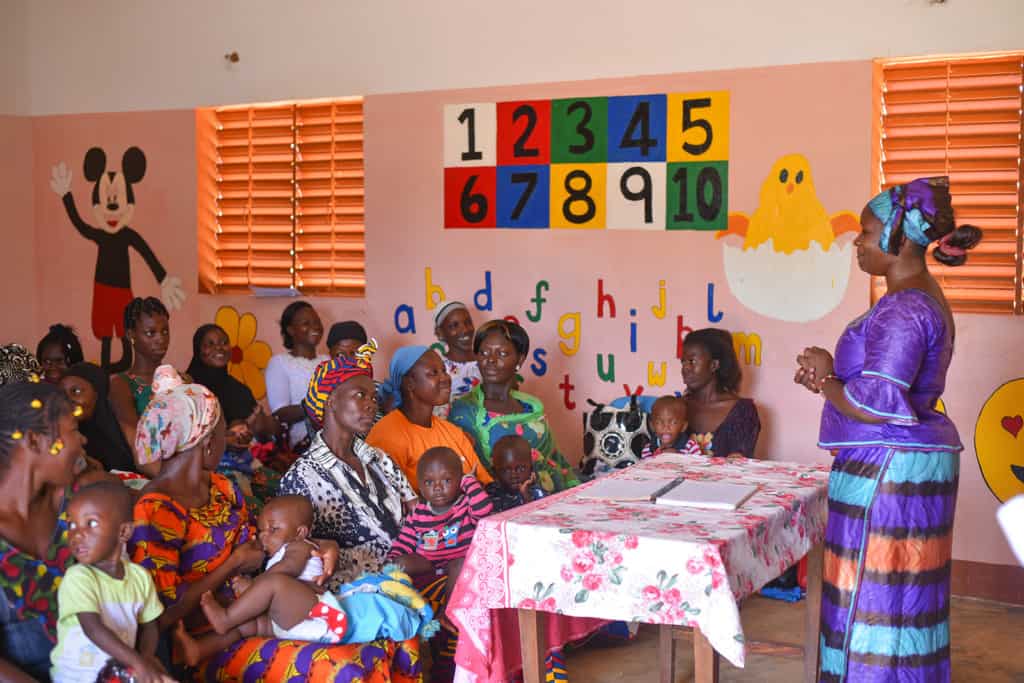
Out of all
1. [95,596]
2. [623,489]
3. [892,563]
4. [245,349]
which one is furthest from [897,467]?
[245,349]

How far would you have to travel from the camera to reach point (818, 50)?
558 cm

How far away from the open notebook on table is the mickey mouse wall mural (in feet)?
15.8

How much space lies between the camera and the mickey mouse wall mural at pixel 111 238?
7.59m

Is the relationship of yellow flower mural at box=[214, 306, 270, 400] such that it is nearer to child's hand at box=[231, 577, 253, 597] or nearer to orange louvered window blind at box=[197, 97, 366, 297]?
orange louvered window blind at box=[197, 97, 366, 297]

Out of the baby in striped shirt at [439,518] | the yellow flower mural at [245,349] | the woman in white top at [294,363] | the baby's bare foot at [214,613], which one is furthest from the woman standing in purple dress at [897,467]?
the yellow flower mural at [245,349]

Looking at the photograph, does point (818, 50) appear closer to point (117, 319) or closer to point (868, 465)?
point (868, 465)

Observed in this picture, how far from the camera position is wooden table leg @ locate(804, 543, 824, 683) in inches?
159

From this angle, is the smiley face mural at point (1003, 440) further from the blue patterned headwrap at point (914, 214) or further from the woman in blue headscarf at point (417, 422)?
the woman in blue headscarf at point (417, 422)

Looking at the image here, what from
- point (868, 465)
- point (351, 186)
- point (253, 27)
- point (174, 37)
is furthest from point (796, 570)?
point (174, 37)

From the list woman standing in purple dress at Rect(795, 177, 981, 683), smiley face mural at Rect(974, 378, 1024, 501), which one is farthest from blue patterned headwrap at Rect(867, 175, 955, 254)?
smiley face mural at Rect(974, 378, 1024, 501)

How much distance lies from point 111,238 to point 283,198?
135cm

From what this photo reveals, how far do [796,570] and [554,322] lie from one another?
1.83m

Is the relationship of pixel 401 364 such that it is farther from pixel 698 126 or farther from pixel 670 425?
pixel 698 126

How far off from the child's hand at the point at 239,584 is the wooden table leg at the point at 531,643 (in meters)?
0.98
